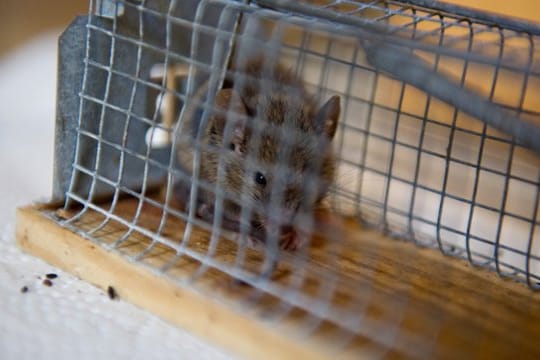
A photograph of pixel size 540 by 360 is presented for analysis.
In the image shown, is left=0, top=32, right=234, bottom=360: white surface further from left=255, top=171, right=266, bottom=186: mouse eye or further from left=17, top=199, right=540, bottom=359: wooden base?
left=255, top=171, right=266, bottom=186: mouse eye

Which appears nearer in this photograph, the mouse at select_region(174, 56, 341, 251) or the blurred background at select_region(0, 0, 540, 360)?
the blurred background at select_region(0, 0, 540, 360)

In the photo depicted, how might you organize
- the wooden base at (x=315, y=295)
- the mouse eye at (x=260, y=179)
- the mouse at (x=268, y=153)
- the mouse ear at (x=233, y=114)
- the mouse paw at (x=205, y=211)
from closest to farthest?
1. the wooden base at (x=315, y=295)
2. the mouse ear at (x=233, y=114)
3. the mouse at (x=268, y=153)
4. the mouse eye at (x=260, y=179)
5. the mouse paw at (x=205, y=211)

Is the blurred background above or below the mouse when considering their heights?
below

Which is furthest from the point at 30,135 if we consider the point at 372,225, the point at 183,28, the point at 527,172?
the point at 527,172

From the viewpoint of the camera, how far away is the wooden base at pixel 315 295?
1.26 m

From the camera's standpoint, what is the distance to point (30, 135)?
2473 millimetres

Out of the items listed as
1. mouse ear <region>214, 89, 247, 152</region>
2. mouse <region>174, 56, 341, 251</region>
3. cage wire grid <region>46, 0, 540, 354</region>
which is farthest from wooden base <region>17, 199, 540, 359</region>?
mouse ear <region>214, 89, 247, 152</region>

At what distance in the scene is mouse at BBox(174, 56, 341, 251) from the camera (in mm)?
1619

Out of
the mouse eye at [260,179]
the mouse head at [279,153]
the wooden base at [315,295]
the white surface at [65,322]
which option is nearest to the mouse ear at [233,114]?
the mouse head at [279,153]

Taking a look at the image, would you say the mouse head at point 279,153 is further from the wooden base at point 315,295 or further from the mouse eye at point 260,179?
the wooden base at point 315,295

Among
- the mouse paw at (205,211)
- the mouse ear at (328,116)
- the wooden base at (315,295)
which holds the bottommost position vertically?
the mouse paw at (205,211)

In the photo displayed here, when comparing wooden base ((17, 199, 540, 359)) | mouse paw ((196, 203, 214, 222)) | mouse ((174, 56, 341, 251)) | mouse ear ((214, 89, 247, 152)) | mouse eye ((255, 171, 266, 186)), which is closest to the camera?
wooden base ((17, 199, 540, 359))

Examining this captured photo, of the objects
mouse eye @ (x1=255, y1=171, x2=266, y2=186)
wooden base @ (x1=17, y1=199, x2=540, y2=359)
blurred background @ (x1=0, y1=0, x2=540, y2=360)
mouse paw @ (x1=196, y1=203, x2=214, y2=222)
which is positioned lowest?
blurred background @ (x1=0, y1=0, x2=540, y2=360)

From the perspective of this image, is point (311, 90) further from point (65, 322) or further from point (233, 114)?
point (65, 322)
